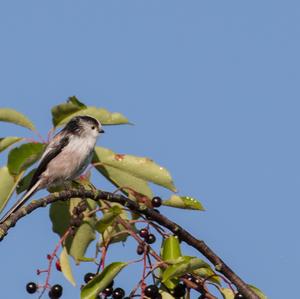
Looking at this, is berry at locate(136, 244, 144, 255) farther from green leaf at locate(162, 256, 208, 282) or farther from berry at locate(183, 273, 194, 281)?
green leaf at locate(162, 256, 208, 282)

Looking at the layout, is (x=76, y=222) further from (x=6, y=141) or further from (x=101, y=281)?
(x=6, y=141)

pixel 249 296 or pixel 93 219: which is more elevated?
pixel 93 219

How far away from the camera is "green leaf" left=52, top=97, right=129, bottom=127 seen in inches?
186

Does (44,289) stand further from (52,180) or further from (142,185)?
(52,180)

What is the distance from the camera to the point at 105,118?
5059 millimetres

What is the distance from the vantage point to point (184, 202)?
168 inches

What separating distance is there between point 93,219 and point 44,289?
0.60 meters

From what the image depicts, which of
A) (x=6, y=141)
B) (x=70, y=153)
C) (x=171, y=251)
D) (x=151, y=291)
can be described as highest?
(x=70, y=153)

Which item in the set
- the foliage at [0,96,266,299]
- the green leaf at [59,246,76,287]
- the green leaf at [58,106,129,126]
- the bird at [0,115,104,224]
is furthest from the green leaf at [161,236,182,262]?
the bird at [0,115,104,224]

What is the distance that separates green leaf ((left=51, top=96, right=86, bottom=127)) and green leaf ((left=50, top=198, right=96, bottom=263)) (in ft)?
1.87

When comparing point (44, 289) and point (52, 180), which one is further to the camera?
point (52, 180)

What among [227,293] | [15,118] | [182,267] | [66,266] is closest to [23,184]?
[15,118]

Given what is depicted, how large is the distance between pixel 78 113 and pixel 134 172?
0.56m

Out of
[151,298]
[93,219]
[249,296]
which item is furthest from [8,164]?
[249,296]
